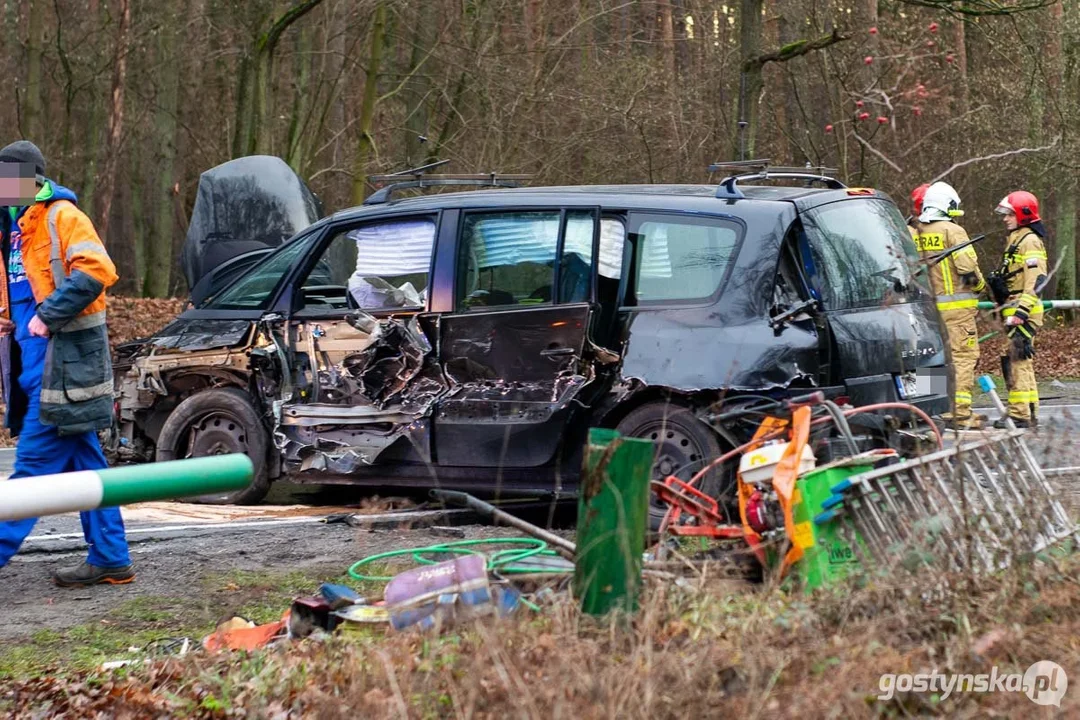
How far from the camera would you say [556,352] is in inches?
283

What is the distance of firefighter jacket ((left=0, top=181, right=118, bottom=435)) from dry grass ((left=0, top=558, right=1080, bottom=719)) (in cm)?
201

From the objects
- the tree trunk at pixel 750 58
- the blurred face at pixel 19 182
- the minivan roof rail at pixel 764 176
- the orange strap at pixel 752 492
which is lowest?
the orange strap at pixel 752 492

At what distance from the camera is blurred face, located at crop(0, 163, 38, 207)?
6.19m

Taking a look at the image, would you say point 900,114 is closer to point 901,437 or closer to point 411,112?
point 411,112

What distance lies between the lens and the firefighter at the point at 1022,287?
10562 mm

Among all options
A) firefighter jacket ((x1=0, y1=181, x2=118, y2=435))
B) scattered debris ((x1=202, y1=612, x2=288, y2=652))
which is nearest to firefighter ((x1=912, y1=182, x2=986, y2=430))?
firefighter jacket ((x1=0, y1=181, x2=118, y2=435))

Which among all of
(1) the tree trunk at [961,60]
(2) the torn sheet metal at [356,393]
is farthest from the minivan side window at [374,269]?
(1) the tree trunk at [961,60]

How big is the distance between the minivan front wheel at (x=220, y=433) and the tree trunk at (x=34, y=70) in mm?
17884

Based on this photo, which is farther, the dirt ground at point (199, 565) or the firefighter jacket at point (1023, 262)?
the firefighter jacket at point (1023, 262)

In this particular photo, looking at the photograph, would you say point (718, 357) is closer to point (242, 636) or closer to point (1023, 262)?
point (242, 636)

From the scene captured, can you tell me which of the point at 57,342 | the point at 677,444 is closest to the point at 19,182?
the point at 57,342

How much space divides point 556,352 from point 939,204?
5.35 metres

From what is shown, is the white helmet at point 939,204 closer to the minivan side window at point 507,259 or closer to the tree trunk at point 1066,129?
the minivan side window at point 507,259

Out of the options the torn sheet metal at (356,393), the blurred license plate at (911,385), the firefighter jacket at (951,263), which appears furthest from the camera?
the firefighter jacket at (951,263)
